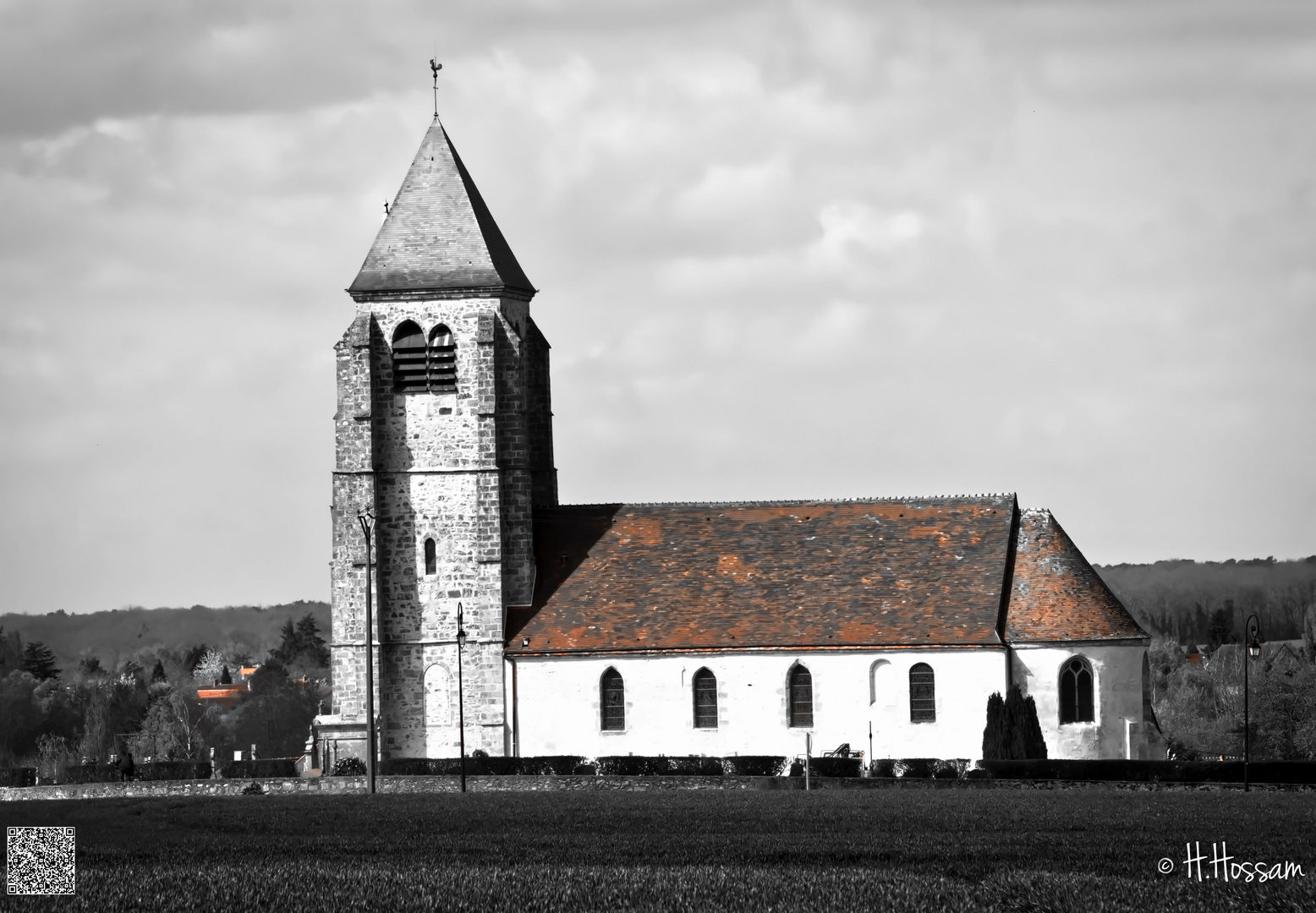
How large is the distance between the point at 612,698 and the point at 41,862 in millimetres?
33954

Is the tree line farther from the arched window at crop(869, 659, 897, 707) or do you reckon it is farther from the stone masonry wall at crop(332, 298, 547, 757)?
the arched window at crop(869, 659, 897, 707)

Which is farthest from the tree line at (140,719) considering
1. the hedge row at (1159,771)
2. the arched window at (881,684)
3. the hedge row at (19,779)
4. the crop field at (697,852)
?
the crop field at (697,852)

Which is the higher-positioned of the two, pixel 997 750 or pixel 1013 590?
pixel 1013 590

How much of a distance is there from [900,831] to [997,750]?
2167 centimetres

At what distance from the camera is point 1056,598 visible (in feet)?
189

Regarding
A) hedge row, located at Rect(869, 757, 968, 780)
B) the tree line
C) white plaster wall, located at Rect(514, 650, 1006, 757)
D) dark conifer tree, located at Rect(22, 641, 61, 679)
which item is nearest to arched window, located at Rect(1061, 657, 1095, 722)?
white plaster wall, located at Rect(514, 650, 1006, 757)

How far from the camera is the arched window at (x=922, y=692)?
57406mm

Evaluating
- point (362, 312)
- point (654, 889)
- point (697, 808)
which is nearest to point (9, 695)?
point (362, 312)

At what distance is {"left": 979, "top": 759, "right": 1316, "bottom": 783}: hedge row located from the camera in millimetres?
49125

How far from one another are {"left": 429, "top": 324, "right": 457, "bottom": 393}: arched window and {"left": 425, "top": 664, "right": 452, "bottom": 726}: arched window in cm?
853

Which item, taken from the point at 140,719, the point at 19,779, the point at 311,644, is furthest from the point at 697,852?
the point at 311,644

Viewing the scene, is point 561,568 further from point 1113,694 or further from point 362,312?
point 1113,694

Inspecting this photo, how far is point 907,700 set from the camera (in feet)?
189

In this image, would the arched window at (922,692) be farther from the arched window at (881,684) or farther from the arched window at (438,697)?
the arched window at (438,697)
